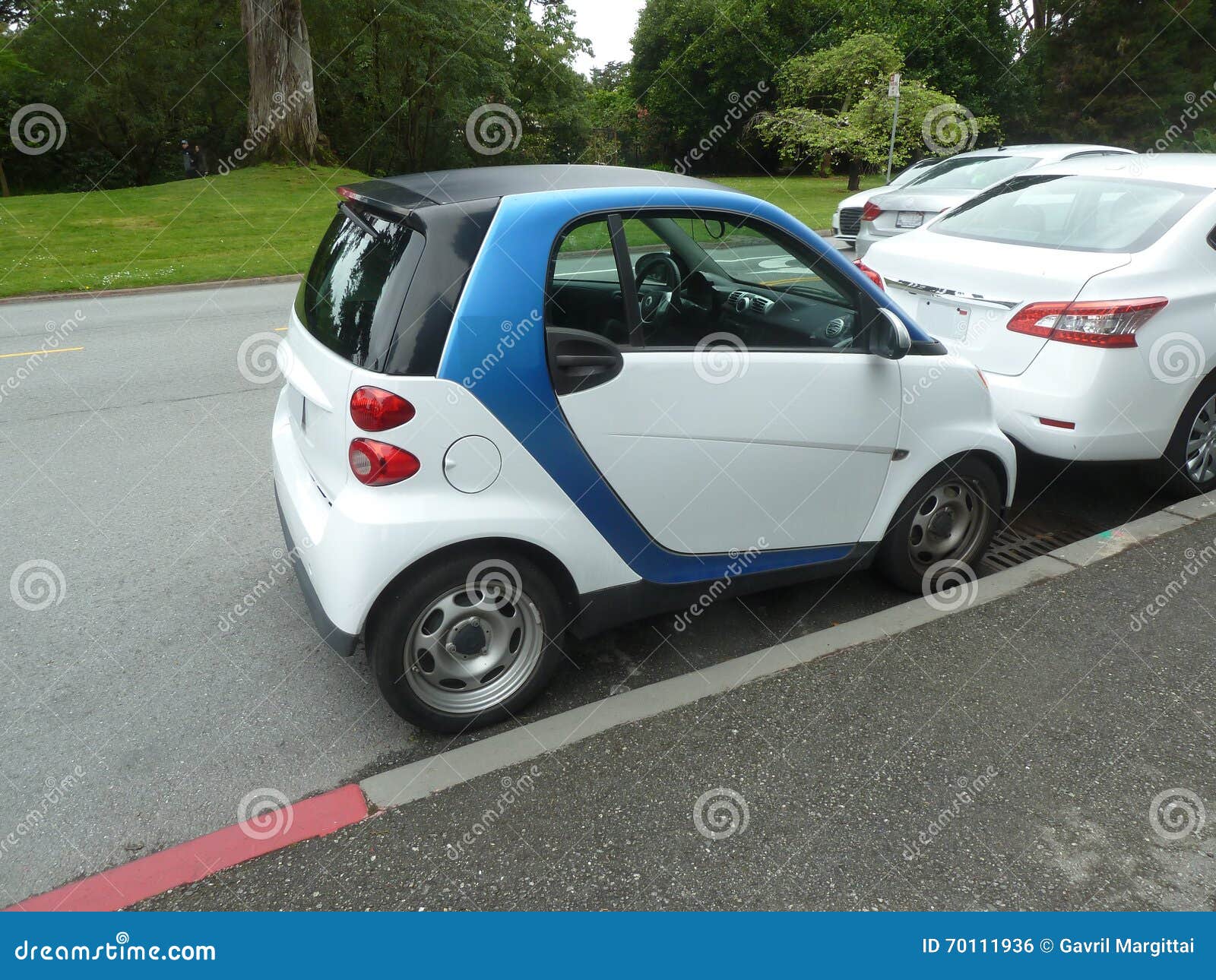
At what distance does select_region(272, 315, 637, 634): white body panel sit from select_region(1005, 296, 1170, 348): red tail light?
2.83 metres

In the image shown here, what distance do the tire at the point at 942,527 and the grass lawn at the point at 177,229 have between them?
1240 cm

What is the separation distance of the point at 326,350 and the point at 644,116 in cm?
4114

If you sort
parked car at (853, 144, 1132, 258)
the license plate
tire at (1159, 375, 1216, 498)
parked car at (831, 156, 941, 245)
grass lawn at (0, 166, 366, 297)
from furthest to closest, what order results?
grass lawn at (0, 166, 366, 297) → parked car at (831, 156, 941, 245) → parked car at (853, 144, 1132, 258) → the license plate → tire at (1159, 375, 1216, 498)

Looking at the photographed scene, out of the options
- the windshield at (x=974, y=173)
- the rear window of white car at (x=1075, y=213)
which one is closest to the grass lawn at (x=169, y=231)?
the windshield at (x=974, y=173)

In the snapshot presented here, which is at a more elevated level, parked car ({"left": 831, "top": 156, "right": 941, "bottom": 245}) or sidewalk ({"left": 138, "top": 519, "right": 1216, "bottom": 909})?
parked car ({"left": 831, "top": 156, "right": 941, "bottom": 245})

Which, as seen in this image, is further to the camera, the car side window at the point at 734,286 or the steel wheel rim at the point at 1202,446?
the steel wheel rim at the point at 1202,446

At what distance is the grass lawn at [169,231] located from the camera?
14.3 m

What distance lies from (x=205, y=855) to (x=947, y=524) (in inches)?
124

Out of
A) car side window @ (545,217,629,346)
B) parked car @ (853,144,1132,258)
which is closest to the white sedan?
car side window @ (545,217,629,346)

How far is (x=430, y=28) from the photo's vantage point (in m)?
30.8

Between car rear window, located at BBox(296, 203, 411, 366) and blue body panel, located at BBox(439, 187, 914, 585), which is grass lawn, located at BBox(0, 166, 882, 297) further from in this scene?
blue body panel, located at BBox(439, 187, 914, 585)

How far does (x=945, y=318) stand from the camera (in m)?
5.11

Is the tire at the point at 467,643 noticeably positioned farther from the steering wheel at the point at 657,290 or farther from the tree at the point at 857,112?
the tree at the point at 857,112

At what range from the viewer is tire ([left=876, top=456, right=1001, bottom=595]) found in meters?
3.96
